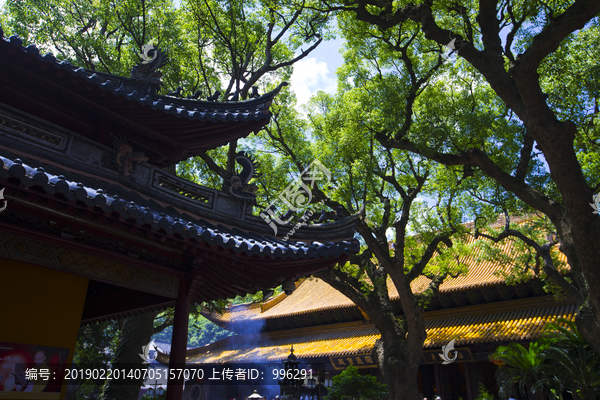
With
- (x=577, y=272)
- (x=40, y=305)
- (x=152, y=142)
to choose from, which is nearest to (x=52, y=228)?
(x=40, y=305)

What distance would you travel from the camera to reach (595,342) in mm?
6906

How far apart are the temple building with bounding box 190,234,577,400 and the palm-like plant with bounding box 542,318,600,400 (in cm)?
138

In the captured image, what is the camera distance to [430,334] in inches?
578

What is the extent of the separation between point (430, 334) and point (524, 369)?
4.53 m

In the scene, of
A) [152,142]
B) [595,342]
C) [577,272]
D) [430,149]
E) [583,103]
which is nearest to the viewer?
[152,142]

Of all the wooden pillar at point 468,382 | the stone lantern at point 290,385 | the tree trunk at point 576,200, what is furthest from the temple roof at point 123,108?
the wooden pillar at point 468,382

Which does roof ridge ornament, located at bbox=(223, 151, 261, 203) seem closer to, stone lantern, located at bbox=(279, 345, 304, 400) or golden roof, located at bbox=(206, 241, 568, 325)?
stone lantern, located at bbox=(279, 345, 304, 400)

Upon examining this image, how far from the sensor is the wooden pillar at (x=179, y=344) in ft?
16.6

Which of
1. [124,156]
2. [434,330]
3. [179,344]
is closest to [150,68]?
[124,156]

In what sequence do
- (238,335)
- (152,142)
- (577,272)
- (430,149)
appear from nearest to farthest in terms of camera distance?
(152,142) → (577,272) → (430,149) → (238,335)

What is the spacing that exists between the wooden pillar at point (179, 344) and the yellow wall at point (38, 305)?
1.16m

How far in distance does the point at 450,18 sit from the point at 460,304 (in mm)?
9602

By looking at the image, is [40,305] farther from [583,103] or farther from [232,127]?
[583,103]

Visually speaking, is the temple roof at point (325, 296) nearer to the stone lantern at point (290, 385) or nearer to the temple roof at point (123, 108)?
the stone lantern at point (290, 385)
